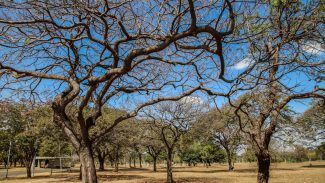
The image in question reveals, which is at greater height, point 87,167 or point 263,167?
point 87,167

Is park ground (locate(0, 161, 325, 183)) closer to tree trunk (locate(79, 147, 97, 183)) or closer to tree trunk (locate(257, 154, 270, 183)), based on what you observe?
tree trunk (locate(257, 154, 270, 183))

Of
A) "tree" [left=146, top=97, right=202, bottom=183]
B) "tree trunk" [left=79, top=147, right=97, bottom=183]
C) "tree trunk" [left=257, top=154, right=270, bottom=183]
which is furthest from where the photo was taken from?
"tree" [left=146, top=97, right=202, bottom=183]

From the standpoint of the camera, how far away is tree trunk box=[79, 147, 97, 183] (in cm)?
727

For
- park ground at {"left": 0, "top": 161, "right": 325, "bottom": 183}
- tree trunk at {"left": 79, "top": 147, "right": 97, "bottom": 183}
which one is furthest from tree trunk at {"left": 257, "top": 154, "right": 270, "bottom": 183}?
park ground at {"left": 0, "top": 161, "right": 325, "bottom": 183}

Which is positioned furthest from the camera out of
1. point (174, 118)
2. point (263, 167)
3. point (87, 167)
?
point (174, 118)

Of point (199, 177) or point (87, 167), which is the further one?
point (199, 177)

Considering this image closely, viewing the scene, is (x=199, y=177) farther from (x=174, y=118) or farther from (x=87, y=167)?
(x=87, y=167)

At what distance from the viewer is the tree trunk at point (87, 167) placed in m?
7.27

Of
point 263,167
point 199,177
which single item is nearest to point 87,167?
point 263,167

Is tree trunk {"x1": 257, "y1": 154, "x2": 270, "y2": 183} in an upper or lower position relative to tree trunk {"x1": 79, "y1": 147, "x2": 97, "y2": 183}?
lower

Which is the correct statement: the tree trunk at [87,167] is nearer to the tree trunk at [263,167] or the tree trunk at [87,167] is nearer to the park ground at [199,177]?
the tree trunk at [263,167]

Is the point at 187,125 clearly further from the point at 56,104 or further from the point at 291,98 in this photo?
the point at 56,104

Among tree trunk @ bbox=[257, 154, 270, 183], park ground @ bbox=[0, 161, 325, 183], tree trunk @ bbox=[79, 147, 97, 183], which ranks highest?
tree trunk @ bbox=[79, 147, 97, 183]

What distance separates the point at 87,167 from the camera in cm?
734
